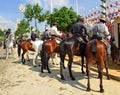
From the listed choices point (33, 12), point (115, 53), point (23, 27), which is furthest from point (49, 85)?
point (23, 27)

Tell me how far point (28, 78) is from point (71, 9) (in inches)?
1203

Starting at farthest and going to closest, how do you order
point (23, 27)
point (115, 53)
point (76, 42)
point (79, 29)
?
1. point (23, 27)
2. point (115, 53)
3. point (79, 29)
4. point (76, 42)

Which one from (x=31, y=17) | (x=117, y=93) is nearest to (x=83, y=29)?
(x=117, y=93)

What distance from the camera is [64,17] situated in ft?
136

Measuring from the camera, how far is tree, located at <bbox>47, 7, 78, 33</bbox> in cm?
4112

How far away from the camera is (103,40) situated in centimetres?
1138

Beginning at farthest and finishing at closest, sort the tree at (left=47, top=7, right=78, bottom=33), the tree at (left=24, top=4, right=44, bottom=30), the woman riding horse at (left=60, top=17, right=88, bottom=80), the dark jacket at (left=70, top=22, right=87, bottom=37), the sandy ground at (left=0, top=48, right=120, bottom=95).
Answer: the tree at (left=24, top=4, right=44, bottom=30) < the tree at (left=47, top=7, right=78, bottom=33) < the dark jacket at (left=70, top=22, right=87, bottom=37) < the woman riding horse at (left=60, top=17, right=88, bottom=80) < the sandy ground at (left=0, top=48, right=120, bottom=95)

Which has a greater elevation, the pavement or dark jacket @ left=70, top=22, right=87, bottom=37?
dark jacket @ left=70, top=22, right=87, bottom=37

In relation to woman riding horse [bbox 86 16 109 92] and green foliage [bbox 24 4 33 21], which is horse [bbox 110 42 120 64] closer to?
woman riding horse [bbox 86 16 109 92]

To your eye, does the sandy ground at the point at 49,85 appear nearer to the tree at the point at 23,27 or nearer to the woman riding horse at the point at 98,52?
the woman riding horse at the point at 98,52

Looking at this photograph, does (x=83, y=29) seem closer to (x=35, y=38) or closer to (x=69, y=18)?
(x=35, y=38)

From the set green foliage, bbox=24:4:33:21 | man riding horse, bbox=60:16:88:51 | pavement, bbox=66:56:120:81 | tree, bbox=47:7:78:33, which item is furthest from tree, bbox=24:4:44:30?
man riding horse, bbox=60:16:88:51

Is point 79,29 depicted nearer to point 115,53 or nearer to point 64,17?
point 115,53

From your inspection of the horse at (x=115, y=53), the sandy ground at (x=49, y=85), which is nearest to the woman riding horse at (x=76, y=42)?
the sandy ground at (x=49, y=85)
